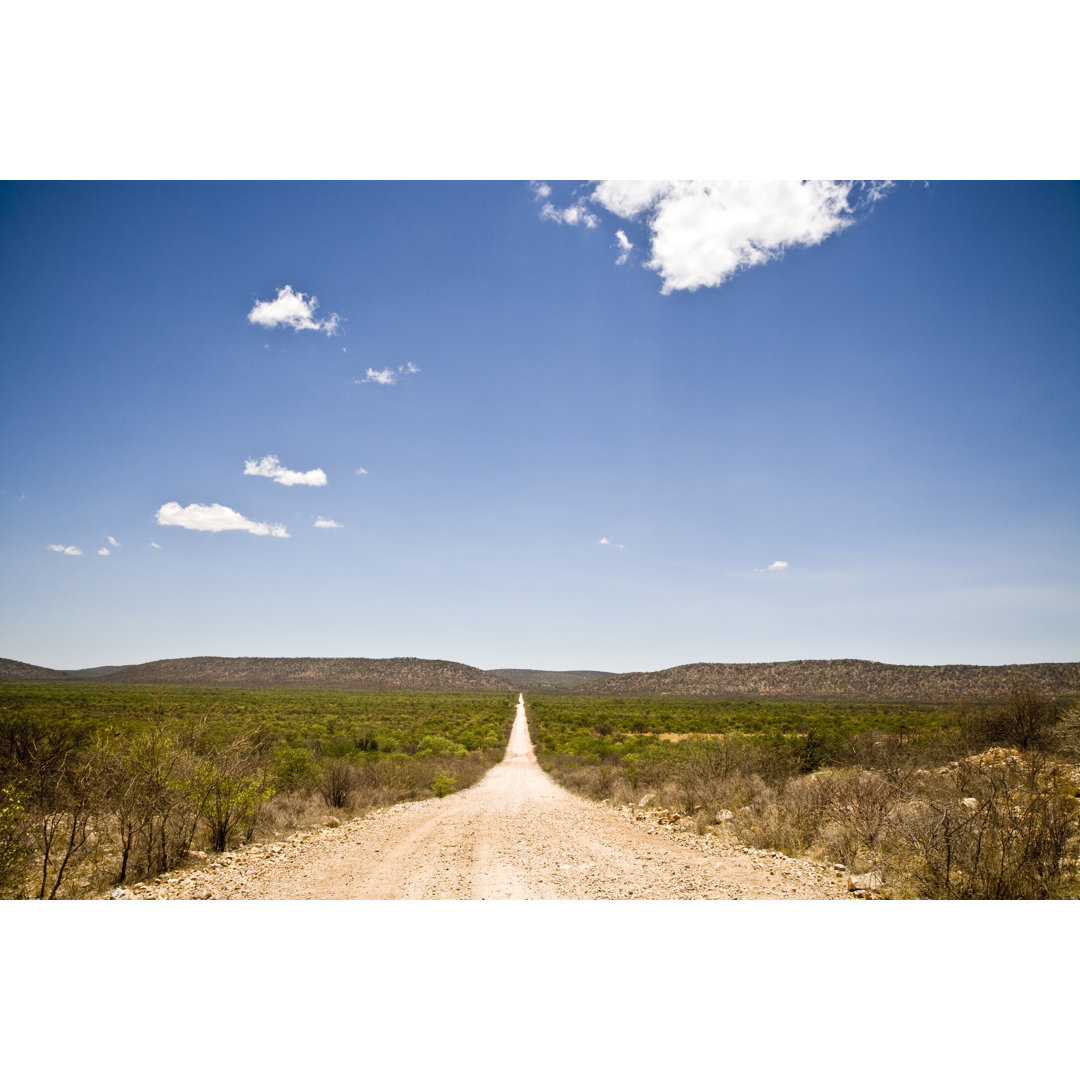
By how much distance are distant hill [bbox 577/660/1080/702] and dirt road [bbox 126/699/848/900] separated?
55477mm

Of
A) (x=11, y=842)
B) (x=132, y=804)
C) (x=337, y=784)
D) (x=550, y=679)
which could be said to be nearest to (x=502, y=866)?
(x=132, y=804)

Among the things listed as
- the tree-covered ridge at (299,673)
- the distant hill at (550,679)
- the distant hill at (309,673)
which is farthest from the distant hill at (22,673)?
the distant hill at (550,679)

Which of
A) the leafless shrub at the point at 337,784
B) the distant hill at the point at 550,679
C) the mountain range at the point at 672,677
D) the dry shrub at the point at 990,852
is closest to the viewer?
the dry shrub at the point at 990,852

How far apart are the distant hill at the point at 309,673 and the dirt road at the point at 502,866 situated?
291 feet

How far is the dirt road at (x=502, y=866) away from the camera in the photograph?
277 inches

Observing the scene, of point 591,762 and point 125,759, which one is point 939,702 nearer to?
point 591,762

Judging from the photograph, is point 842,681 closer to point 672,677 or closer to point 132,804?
point 672,677

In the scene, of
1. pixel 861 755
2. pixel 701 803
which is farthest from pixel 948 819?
pixel 861 755

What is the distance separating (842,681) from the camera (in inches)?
3105

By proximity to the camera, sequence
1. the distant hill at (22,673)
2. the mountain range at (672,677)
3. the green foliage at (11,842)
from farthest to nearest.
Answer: the distant hill at (22,673)
the mountain range at (672,677)
the green foliage at (11,842)

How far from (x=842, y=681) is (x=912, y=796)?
79.6 meters

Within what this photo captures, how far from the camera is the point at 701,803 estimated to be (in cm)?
1165

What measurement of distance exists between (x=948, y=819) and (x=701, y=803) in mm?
5977

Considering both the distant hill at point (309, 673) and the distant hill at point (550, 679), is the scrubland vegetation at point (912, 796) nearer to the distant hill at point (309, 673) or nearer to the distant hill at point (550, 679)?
the distant hill at point (309, 673)
